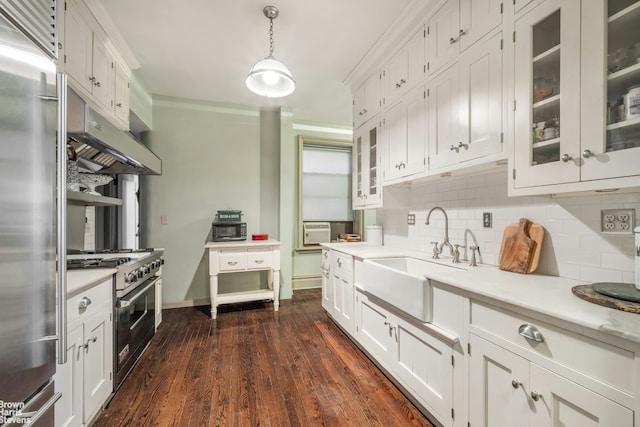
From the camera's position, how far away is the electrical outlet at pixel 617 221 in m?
1.18

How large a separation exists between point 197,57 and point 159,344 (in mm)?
2910

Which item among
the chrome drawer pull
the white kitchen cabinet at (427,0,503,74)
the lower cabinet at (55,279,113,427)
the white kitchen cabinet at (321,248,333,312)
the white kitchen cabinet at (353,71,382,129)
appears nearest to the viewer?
the chrome drawer pull

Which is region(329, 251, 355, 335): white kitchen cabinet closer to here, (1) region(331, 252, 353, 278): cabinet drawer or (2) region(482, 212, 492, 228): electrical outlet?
(1) region(331, 252, 353, 278): cabinet drawer

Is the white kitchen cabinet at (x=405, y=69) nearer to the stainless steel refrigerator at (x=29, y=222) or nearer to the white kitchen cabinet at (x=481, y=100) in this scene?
the white kitchen cabinet at (x=481, y=100)

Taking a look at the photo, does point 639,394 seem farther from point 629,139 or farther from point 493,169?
point 493,169

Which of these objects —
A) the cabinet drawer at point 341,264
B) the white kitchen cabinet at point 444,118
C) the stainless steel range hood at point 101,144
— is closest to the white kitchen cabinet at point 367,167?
the cabinet drawer at point 341,264

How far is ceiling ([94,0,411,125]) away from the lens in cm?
205

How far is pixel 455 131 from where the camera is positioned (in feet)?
5.83

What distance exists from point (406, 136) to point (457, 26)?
81 centimetres

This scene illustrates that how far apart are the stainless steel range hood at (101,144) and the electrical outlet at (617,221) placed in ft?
8.62

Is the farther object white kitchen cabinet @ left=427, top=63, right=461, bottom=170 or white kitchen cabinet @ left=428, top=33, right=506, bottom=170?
white kitchen cabinet @ left=427, top=63, right=461, bottom=170

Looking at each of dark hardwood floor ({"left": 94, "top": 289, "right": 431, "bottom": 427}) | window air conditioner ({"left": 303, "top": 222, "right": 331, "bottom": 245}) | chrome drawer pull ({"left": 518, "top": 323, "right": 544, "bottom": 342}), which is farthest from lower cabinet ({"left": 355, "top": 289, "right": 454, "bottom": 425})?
window air conditioner ({"left": 303, "top": 222, "right": 331, "bottom": 245})

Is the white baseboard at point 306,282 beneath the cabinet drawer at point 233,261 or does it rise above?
beneath

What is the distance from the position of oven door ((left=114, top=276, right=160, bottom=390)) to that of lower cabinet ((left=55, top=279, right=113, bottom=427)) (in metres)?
0.09
